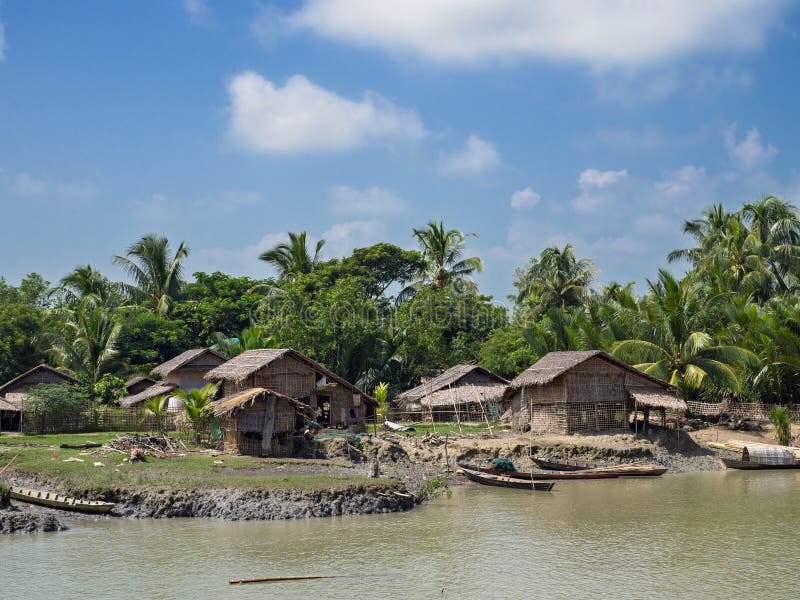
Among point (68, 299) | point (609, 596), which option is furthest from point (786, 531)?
point (68, 299)

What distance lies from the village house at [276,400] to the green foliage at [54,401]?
4734 millimetres

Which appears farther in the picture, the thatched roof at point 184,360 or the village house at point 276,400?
the thatched roof at point 184,360

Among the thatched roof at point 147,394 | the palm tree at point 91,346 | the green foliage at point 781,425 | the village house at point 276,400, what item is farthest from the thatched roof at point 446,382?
the palm tree at point 91,346

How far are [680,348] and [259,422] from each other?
1720 centimetres

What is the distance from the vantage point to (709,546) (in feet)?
47.6

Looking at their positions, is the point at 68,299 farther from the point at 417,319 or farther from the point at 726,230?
the point at 726,230

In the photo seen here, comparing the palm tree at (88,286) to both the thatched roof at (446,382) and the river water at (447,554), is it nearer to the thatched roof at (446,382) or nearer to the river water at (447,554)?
the thatched roof at (446,382)

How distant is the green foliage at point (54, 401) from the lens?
2873 centimetres

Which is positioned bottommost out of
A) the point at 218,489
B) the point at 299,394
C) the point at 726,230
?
the point at 218,489

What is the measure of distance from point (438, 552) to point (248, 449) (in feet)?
31.9

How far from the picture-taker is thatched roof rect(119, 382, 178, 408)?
34.0m

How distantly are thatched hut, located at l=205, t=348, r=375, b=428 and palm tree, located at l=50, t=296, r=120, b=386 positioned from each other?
865 centimetres

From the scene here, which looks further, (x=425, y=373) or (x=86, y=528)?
(x=425, y=373)

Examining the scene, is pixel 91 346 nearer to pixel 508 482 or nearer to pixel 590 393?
pixel 590 393
